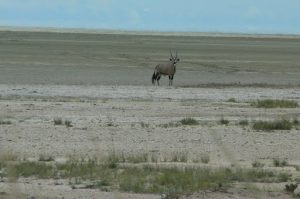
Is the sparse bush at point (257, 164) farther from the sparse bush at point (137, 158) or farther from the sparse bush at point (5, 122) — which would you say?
the sparse bush at point (5, 122)

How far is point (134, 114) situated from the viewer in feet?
74.2

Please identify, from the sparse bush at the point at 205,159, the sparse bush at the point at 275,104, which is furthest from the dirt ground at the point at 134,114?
the sparse bush at the point at 275,104

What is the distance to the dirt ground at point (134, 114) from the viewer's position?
14.2 m

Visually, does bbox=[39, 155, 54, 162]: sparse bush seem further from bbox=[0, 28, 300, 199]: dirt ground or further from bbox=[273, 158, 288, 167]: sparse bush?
bbox=[273, 158, 288, 167]: sparse bush

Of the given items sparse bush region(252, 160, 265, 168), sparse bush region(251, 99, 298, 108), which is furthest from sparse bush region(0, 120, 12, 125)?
sparse bush region(251, 99, 298, 108)

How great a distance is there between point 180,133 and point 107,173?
6.86 m

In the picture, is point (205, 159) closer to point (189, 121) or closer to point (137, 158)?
point (137, 158)

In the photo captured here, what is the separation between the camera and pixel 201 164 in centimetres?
1282

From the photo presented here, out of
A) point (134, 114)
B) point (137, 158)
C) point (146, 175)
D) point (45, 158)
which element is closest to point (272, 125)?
point (134, 114)

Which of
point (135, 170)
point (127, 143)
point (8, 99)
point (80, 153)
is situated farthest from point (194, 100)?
point (135, 170)

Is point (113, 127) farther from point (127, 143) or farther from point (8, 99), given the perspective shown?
point (8, 99)

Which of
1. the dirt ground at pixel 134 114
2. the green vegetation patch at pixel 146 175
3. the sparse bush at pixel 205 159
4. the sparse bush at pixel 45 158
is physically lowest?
the dirt ground at pixel 134 114

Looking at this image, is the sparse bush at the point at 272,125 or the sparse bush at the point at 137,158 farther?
the sparse bush at the point at 272,125

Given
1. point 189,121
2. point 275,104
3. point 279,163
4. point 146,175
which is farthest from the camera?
point 275,104
